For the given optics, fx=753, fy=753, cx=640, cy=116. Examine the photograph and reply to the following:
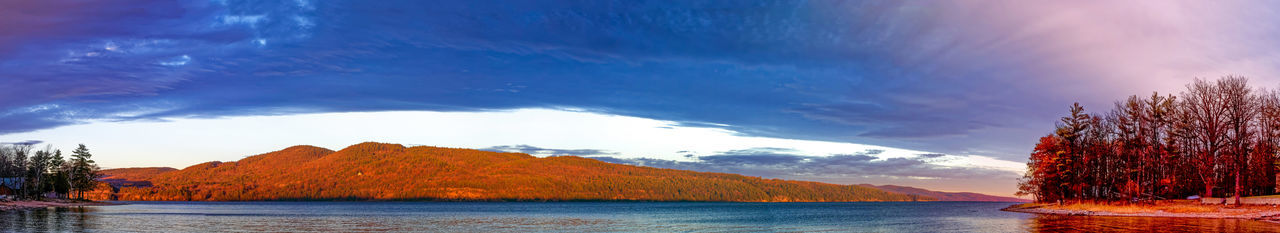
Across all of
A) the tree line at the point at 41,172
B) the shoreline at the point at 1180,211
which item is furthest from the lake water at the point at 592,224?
the tree line at the point at 41,172

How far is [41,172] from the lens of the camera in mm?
132500

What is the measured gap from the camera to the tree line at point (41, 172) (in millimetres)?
129500

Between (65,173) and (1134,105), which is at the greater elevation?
(1134,105)

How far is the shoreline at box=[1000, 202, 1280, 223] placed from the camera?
195 feet

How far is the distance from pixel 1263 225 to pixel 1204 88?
78.7 feet

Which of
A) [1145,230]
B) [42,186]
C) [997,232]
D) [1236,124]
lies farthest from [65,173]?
[1236,124]

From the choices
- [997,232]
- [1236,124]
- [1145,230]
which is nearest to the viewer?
[1145,230]

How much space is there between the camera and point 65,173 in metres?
142

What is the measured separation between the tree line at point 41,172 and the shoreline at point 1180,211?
152 meters

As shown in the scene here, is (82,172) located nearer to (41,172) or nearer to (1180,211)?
(41,172)

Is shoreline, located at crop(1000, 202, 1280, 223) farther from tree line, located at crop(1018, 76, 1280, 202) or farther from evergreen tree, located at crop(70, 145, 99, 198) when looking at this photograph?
evergreen tree, located at crop(70, 145, 99, 198)

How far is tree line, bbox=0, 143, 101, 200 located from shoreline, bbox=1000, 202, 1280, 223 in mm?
151735

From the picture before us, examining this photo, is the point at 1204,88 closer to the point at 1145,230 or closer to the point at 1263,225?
the point at 1263,225

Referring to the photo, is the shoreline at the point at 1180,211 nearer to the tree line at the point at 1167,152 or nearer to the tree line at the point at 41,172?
the tree line at the point at 1167,152
